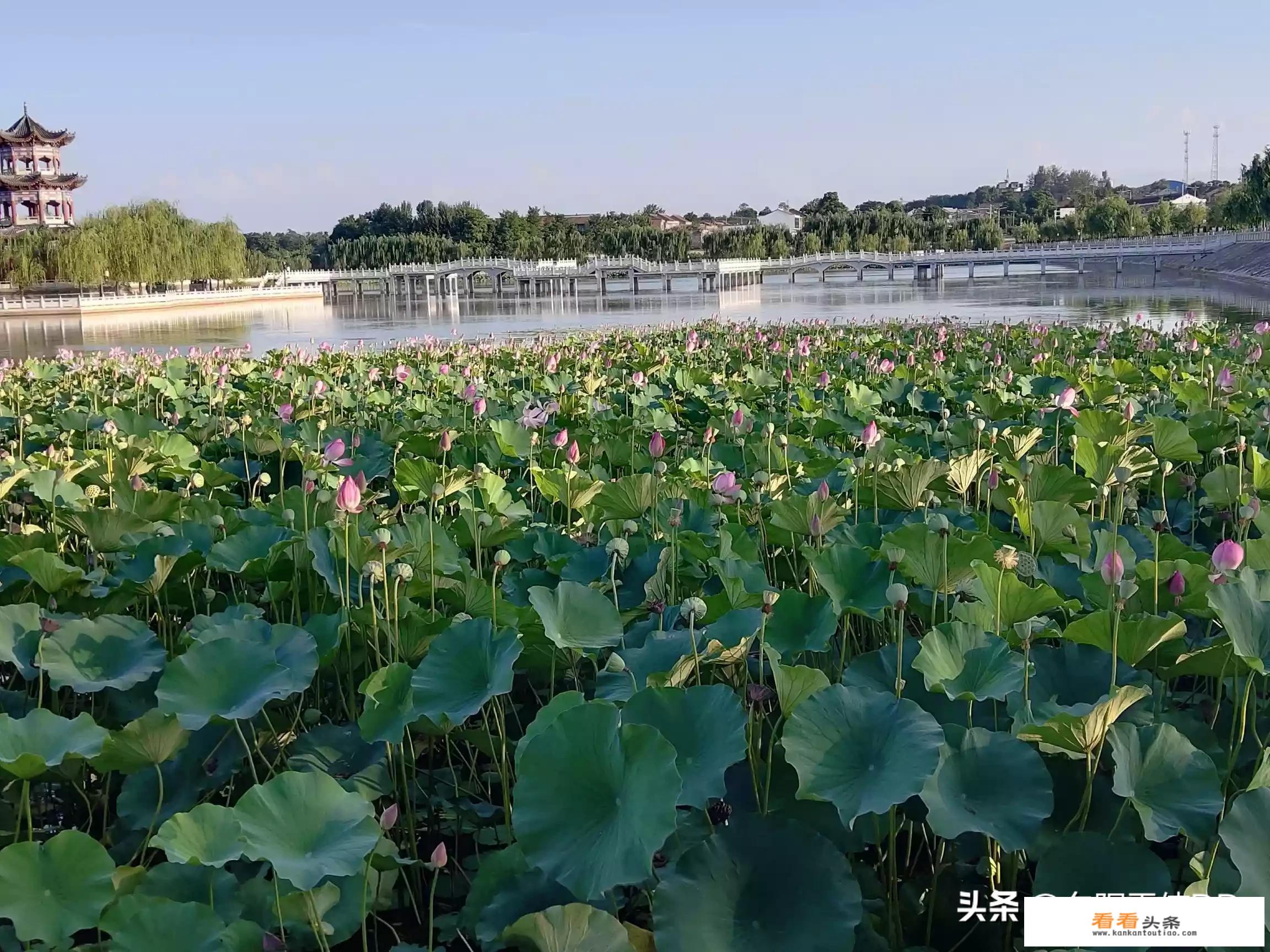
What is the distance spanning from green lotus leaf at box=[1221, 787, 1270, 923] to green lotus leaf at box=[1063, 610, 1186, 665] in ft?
1.11

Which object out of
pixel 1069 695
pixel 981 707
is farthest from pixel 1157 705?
pixel 981 707

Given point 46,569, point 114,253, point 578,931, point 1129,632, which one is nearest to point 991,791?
point 1129,632

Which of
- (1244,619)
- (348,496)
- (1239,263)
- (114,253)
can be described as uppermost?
(114,253)

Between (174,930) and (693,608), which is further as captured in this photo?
(693,608)

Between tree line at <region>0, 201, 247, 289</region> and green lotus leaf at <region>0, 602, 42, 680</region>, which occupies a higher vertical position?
tree line at <region>0, 201, 247, 289</region>

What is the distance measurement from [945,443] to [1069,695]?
7.37ft

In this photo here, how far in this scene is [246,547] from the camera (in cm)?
210

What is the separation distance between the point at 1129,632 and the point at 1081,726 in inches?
12.7

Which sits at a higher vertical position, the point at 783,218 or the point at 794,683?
the point at 783,218

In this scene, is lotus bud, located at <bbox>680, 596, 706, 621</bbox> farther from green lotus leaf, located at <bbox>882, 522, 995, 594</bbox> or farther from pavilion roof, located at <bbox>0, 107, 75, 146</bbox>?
pavilion roof, located at <bbox>0, 107, 75, 146</bbox>

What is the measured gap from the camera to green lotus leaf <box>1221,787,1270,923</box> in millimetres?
1021

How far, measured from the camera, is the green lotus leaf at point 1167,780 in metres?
1.16

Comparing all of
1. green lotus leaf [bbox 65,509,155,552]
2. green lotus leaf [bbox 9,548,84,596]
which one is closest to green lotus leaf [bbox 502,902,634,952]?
green lotus leaf [bbox 9,548,84,596]

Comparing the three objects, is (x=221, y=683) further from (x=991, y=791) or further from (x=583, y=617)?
(x=991, y=791)
